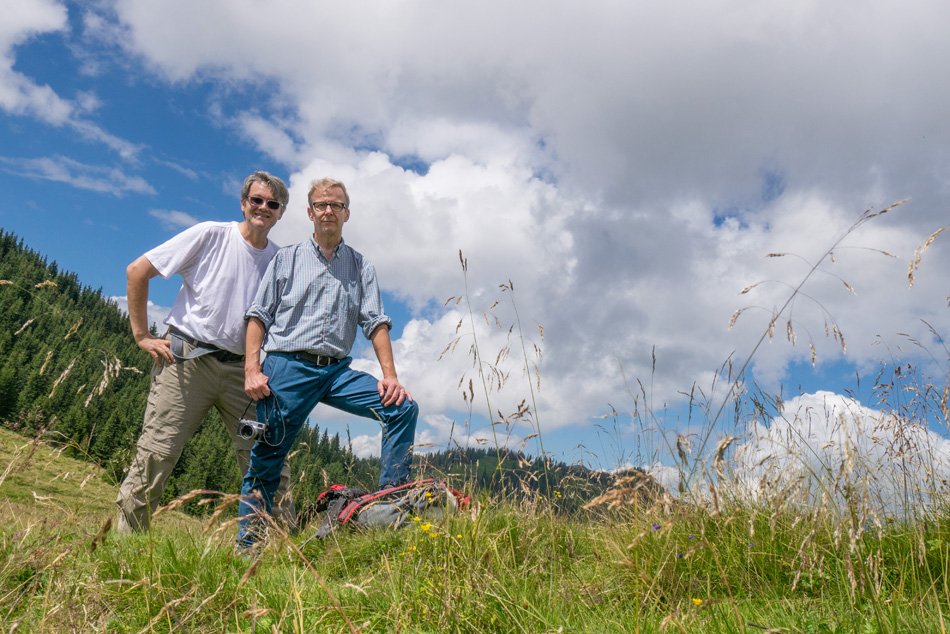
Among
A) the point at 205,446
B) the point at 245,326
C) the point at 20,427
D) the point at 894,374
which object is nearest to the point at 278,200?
the point at 245,326

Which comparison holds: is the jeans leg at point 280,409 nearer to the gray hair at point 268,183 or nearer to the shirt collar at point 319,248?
the shirt collar at point 319,248

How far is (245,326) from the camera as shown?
16.4 ft

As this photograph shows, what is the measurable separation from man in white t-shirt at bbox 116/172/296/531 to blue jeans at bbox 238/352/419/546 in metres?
0.31

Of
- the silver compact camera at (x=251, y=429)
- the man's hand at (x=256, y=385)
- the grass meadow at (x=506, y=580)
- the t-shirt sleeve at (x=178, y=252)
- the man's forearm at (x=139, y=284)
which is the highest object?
the t-shirt sleeve at (x=178, y=252)

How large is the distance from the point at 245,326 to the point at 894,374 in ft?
17.5

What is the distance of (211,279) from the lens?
489 cm

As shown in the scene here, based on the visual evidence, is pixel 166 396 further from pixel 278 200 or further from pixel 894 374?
pixel 894 374

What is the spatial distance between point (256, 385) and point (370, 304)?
122 cm

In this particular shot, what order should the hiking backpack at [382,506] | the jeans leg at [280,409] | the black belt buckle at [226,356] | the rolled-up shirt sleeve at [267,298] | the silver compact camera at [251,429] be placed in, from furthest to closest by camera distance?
the black belt buckle at [226,356]
the rolled-up shirt sleeve at [267,298]
the jeans leg at [280,409]
the silver compact camera at [251,429]
the hiking backpack at [382,506]

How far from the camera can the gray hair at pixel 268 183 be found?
16.5 ft

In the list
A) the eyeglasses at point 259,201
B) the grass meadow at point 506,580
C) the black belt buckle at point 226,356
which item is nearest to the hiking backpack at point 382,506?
the grass meadow at point 506,580

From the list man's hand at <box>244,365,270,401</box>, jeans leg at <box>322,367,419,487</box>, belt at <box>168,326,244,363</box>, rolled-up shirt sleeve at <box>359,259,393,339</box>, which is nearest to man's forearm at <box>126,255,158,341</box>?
belt at <box>168,326,244,363</box>

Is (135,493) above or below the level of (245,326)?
below

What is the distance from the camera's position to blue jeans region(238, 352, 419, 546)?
179 inches
